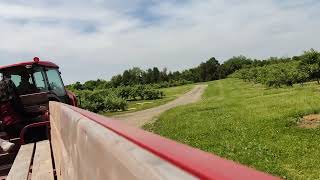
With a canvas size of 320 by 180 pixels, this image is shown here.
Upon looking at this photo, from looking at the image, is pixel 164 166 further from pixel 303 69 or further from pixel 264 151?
pixel 303 69

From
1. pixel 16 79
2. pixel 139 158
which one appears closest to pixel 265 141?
pixel 16 79

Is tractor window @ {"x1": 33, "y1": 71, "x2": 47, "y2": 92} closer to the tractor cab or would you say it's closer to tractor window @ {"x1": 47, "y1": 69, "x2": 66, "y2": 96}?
the tractor cab

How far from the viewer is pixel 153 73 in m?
172

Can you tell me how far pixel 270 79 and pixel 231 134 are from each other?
155ft

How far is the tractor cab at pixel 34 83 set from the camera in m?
12.9

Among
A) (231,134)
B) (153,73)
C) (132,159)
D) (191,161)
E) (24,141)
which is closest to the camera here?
(191,161)

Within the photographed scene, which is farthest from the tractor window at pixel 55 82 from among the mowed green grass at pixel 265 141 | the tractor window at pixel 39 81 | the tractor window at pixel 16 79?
the mowed green grass at pixel 265 141

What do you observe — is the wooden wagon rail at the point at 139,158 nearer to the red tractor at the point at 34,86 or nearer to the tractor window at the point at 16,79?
the red tractor at the point at 34,86

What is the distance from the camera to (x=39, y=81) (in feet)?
44.2

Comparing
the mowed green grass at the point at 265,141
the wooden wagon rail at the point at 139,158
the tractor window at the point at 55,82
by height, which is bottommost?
the mowed green grass at the point at 265,141

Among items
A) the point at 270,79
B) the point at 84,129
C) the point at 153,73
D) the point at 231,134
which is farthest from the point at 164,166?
the point at 153,73

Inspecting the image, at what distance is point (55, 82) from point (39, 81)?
0.65 metres

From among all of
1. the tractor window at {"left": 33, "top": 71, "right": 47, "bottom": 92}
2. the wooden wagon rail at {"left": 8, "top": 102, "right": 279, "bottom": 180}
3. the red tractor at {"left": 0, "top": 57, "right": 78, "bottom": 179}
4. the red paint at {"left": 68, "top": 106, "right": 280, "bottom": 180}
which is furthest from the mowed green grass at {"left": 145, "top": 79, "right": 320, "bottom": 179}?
the red paint at {"left": 68, "top": 106, "right": 280, "bottom": 180}

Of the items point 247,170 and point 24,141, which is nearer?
point 247,170
